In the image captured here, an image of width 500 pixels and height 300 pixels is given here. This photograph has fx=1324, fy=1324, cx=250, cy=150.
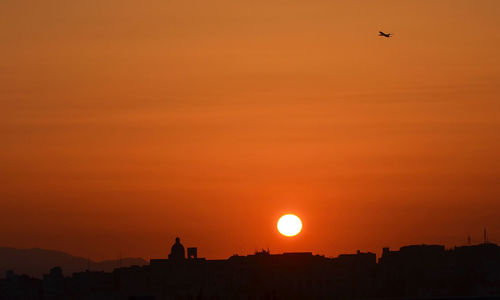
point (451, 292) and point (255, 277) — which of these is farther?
point (255, 277)

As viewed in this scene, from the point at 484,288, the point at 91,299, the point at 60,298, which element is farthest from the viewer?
the point at 60,298

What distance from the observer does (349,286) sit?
190250mm

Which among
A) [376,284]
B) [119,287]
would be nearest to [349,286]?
[376,284]

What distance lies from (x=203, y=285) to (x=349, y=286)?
21.7 m

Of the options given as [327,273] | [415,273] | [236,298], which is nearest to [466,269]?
[415,273]

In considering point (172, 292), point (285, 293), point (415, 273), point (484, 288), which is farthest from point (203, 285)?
point (484, 288)

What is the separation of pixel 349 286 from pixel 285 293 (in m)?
11.8

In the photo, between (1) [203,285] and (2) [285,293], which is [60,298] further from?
(2) [285,293]

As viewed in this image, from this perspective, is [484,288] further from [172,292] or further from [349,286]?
[172,292]

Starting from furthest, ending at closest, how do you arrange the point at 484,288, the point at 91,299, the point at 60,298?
the point at 60,298 → the point at 91,299 → the point at 484,288

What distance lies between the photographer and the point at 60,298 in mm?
199500

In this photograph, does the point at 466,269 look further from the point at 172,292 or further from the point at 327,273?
the point at 172,292

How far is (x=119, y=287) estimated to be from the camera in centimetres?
19850

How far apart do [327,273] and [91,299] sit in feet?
120
